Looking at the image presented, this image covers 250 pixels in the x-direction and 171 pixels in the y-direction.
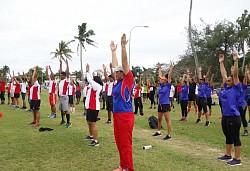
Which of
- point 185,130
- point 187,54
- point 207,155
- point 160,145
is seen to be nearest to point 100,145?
point 160,145

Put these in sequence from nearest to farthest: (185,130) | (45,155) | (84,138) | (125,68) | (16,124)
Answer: (125,68) < (45,155) < (84,138) < (185,130) < (16,124)

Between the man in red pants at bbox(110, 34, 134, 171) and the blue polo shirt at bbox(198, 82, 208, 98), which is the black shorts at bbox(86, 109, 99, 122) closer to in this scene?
the man in red pants at bbox(110, 34, 134, 171)

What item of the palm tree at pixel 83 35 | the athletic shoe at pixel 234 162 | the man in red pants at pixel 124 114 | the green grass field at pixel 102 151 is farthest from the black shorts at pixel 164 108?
the palm tree at pixel 83 35

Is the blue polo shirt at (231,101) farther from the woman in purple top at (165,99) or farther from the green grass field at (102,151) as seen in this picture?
the woman in purple top at (165,99)

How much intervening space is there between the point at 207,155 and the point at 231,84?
195 cm

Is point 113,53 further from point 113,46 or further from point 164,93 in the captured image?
point 164,93

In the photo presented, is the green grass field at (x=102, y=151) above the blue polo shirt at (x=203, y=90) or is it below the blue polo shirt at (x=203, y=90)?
below

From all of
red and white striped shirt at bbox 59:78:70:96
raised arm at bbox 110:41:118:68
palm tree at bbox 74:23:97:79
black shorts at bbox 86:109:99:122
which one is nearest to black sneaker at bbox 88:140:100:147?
black shorts at bbox 86:109:99:122

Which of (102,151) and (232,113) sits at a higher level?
(232,113)

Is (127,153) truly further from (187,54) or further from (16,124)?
(187,54)

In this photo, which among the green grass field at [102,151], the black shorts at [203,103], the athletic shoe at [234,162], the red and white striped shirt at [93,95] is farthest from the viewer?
the black shorts at [203,103]

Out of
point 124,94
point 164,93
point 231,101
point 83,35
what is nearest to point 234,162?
point 231,101

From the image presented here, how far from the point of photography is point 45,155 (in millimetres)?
6773

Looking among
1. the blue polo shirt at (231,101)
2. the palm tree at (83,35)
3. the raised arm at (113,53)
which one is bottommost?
the blue polo shirt at (231,101)
